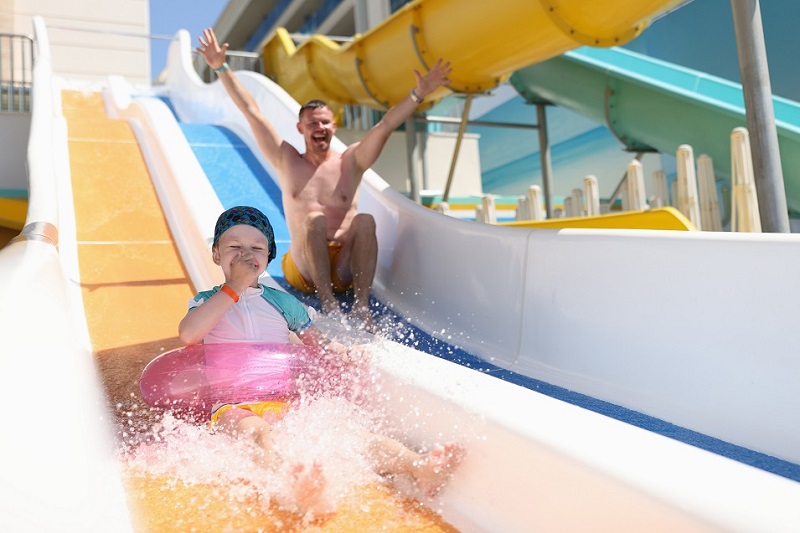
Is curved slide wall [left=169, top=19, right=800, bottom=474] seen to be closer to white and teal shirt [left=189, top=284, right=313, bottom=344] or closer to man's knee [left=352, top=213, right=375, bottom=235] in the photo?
man's knee [left=352, top=213, right=375, bottom=235]

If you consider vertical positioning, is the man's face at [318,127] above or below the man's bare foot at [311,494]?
above

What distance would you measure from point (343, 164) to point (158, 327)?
90 cm

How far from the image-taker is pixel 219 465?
46.0 inches

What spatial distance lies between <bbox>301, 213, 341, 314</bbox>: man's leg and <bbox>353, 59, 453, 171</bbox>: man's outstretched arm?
12.7 inches

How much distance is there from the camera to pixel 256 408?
1324 millimetres

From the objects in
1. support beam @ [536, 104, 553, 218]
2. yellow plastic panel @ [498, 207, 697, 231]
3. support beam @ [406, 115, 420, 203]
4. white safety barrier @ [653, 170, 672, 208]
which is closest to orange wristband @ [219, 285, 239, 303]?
yellow plastic panel @ [498, 207, 697, 231]

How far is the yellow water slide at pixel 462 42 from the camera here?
3279 mm

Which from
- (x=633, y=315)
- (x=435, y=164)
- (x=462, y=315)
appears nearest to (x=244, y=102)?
(x=462, y=315)

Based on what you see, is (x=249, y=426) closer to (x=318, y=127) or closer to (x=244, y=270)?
→ (x=244, y=270)

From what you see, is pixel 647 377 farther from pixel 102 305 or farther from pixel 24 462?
pixel 102 305

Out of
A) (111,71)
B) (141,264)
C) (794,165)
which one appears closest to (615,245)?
(141,264)

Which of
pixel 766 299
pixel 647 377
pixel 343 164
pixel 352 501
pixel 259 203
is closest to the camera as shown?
pixel 352 501

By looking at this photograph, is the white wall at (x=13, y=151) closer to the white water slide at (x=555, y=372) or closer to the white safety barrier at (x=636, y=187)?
the white water slide at (x=555, y=372)

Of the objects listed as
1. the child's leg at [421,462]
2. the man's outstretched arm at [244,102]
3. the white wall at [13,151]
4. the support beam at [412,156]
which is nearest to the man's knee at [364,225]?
the man's outstretched arm at [244,102]
